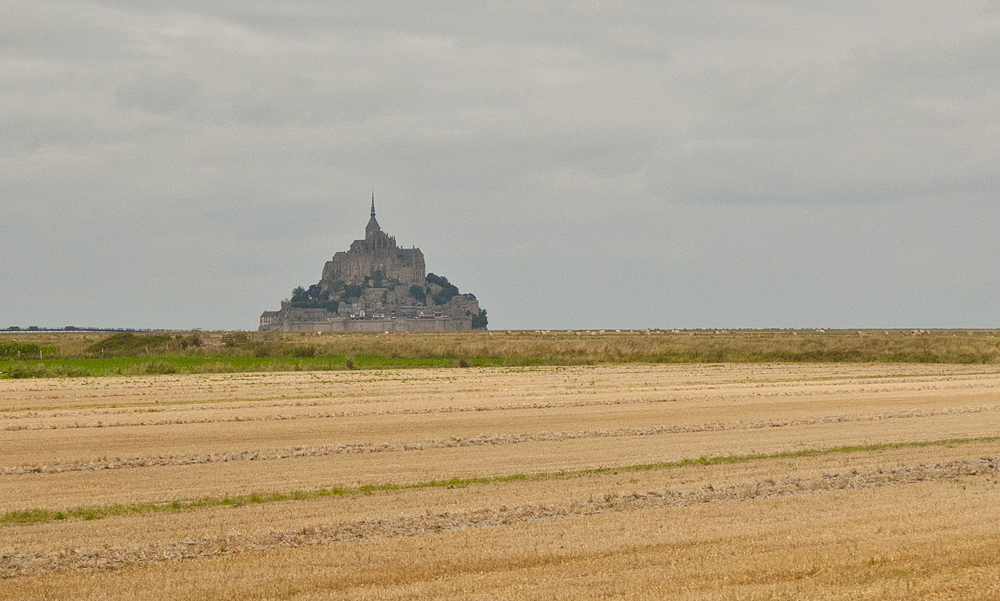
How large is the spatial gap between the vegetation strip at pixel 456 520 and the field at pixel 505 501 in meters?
0.05

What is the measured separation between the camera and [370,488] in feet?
53.0

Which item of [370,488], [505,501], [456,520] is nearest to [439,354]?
[370,488]

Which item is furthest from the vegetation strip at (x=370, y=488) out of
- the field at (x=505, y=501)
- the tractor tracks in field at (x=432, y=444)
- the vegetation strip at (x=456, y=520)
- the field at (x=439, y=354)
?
the field at (x=439, y=354)

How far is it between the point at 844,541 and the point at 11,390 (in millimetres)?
37907

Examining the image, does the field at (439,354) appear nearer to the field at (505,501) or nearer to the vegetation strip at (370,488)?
the field at (505,501)

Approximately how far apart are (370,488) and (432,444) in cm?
633

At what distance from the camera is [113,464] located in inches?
772

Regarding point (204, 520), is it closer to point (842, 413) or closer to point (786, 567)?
point (786, 567)

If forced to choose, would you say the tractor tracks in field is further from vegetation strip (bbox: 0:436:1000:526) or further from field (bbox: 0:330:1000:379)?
field (bbox: 0:330:1000:379)

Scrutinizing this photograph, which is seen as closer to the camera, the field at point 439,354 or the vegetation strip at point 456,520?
the vegetation strip at point 456,520

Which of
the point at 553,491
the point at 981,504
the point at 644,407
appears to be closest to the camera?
the point at 981,504

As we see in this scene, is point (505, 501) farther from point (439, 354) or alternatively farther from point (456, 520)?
point (439, 354)

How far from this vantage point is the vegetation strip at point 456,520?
1109 centimetres

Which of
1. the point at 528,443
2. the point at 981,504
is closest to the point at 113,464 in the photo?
the point at 528,443
